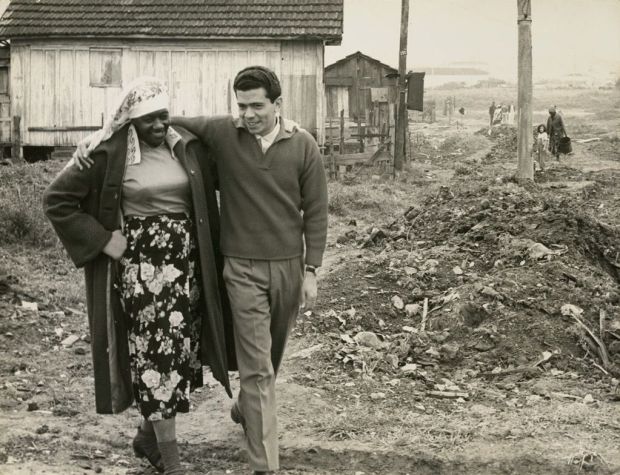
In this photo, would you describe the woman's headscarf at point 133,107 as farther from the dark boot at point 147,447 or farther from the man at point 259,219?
the dark boot at point 147,447

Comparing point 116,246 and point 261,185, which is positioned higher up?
point 261,185

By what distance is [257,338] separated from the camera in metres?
4.59

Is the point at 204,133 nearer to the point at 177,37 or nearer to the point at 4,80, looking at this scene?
the point at 177,37

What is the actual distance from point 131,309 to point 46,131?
53.5ft

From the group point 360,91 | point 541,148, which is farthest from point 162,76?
point 541,148

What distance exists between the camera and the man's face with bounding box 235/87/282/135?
450cm

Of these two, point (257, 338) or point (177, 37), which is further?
point (177, 37)

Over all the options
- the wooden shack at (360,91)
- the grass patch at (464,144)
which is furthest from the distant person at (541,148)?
the grass patch at (464,144)

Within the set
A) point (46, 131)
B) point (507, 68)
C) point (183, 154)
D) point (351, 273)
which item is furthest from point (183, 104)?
point (507, 68)

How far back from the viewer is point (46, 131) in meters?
19.8

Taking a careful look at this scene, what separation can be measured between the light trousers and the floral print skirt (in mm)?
251

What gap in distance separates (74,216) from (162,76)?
642 inches

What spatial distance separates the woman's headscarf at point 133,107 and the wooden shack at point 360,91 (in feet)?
61.2

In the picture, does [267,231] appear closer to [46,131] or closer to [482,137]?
[46,131]
